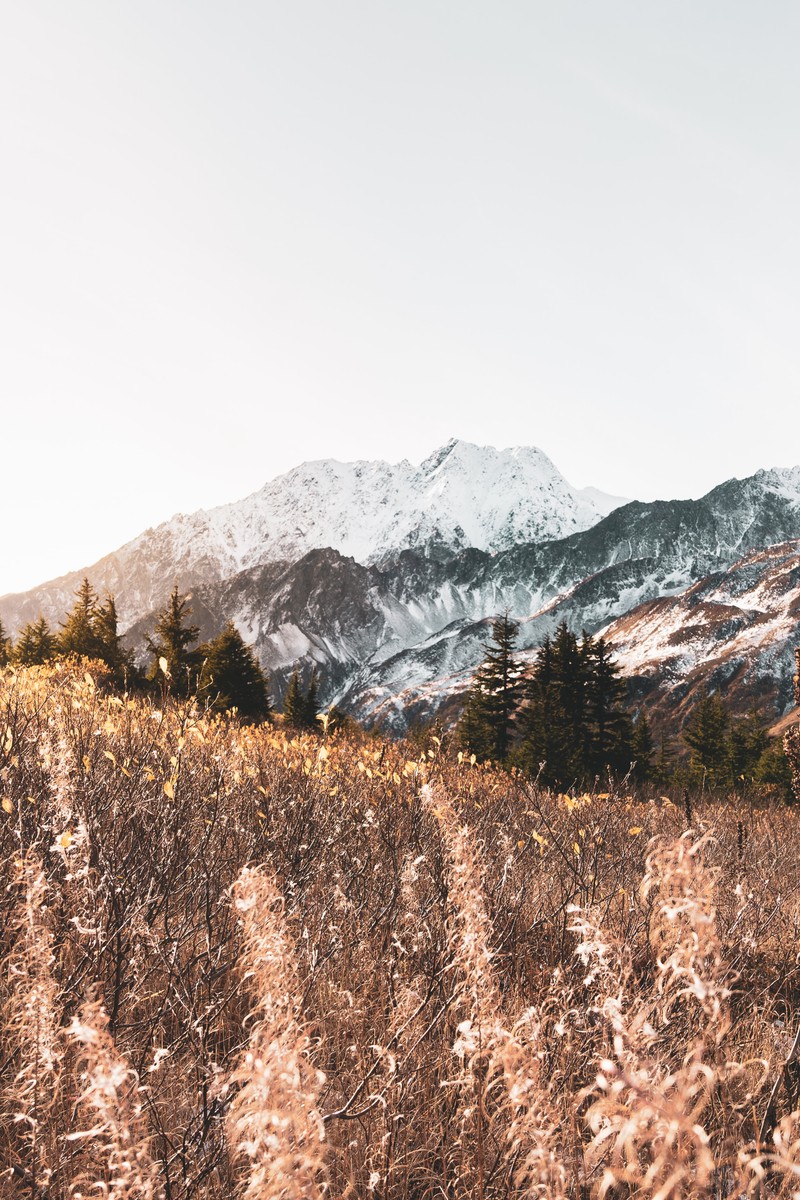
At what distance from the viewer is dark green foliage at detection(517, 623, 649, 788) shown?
2689 centimetres

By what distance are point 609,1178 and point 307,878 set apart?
407cm

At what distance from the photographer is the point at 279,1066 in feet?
3.16

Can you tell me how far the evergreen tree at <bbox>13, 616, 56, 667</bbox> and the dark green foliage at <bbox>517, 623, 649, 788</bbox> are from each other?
1953 centimetres

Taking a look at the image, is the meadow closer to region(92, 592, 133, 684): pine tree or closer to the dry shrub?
the dry shrub

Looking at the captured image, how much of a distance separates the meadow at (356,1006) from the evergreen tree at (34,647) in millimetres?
24918

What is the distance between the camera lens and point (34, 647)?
31562mm

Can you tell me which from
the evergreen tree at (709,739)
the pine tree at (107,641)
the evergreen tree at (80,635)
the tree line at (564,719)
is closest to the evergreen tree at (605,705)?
the tree line at (564,719)

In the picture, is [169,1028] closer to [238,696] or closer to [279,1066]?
[279,1066]

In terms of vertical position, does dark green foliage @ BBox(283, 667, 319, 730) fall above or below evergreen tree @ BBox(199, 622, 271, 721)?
below

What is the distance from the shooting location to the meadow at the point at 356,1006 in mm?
1115

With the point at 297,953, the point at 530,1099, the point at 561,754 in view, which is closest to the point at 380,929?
the point at 297,953

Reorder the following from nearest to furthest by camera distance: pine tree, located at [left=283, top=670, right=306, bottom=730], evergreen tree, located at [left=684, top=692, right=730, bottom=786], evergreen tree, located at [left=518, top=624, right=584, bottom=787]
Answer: evergreen tree, located at [left=518, top=624, right=584, bottom=787]
pine tree, located at [left=283, top=670, right=306, bottom=730]
evergreen tree, located at [left=684, top=692, right=730, bottom=786]

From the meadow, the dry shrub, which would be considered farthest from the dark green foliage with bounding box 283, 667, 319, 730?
the dry shrub

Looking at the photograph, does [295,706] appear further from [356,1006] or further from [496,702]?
[356,1006]
